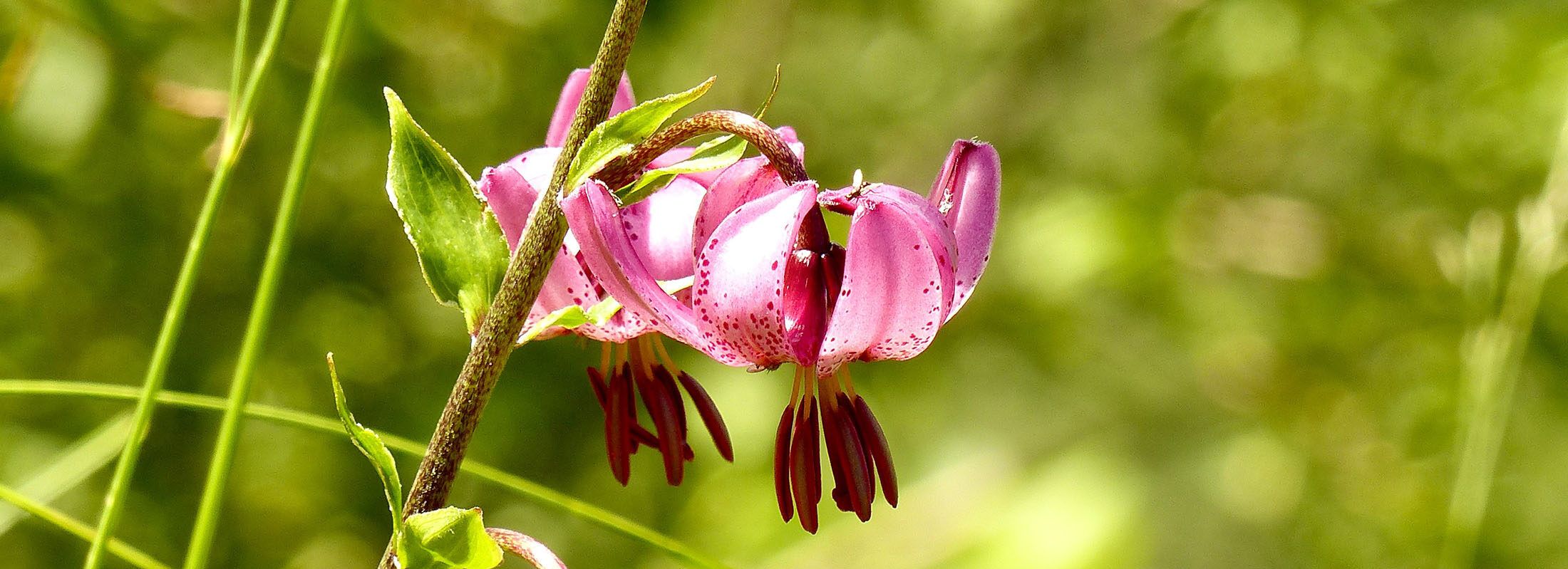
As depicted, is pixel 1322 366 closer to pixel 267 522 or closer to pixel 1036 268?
pixel 1036 268

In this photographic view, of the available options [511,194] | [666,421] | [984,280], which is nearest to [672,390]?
[666,421]

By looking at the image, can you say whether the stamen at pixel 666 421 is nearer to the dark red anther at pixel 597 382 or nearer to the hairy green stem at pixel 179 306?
the dark red anther at pixel 597 382

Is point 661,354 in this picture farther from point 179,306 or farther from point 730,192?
point 179,306


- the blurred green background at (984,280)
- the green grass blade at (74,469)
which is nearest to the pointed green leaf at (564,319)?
the green grass blade at (74,469)

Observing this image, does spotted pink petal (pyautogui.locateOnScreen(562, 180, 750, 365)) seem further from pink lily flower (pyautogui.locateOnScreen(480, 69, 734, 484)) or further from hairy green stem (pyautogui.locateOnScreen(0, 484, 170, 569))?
hairy green stem (pyautogui.locateOnScreen(0, 484, 170, 569))

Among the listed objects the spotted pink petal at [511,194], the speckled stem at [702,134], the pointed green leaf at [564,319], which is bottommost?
the pointed green leaf at [564,319]

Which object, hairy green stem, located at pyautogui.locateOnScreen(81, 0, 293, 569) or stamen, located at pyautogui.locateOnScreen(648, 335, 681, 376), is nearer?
hairy green stem, located at pyautogui.locateOnScreen(81, 0, 293, 569)

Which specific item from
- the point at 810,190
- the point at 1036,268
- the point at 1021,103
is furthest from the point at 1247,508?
the point at 810,190

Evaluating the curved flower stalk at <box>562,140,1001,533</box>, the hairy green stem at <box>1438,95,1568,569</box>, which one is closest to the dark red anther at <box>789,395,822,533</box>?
the curved flower stalk at <box>562,140,1001,533</box>
